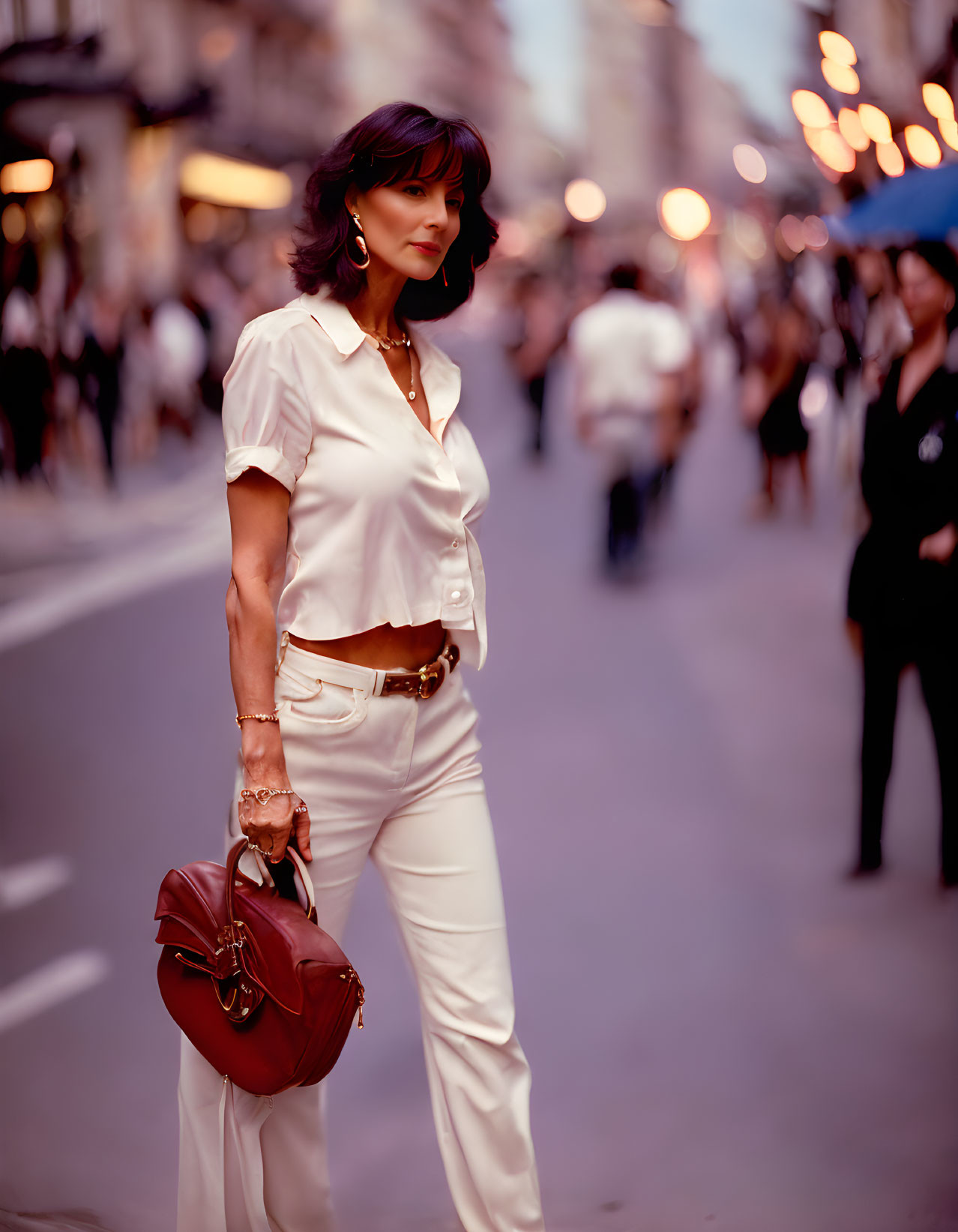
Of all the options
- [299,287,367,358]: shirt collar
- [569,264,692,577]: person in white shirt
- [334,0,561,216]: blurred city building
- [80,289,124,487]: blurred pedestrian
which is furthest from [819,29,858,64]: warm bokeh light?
[334,0,561,216]: blurred city building

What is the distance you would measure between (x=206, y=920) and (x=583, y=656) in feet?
18.5

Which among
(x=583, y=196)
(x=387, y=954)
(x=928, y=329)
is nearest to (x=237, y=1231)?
(x=387, y=954)

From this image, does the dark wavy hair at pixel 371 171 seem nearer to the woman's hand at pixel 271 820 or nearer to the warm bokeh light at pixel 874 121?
the woman's hand at pixel 271 820

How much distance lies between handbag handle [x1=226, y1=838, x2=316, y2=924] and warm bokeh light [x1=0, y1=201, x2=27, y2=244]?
13.7m

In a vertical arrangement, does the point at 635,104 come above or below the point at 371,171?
above

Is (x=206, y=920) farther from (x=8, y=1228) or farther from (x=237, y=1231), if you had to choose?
(x=8, y=1228)

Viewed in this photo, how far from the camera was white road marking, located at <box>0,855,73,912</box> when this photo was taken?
4676 millimetres

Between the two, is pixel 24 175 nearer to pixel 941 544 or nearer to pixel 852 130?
pixel 852 130

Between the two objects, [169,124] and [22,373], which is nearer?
[22,373]

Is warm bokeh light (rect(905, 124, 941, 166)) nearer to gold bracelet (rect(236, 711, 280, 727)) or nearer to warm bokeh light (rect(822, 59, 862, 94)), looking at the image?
warm bokeh light (rect(822, 59, 862, 94))

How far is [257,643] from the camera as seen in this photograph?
7.14 ft

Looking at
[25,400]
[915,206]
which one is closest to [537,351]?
[25,400]

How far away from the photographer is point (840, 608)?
859 cm

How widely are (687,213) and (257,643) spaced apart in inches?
436
